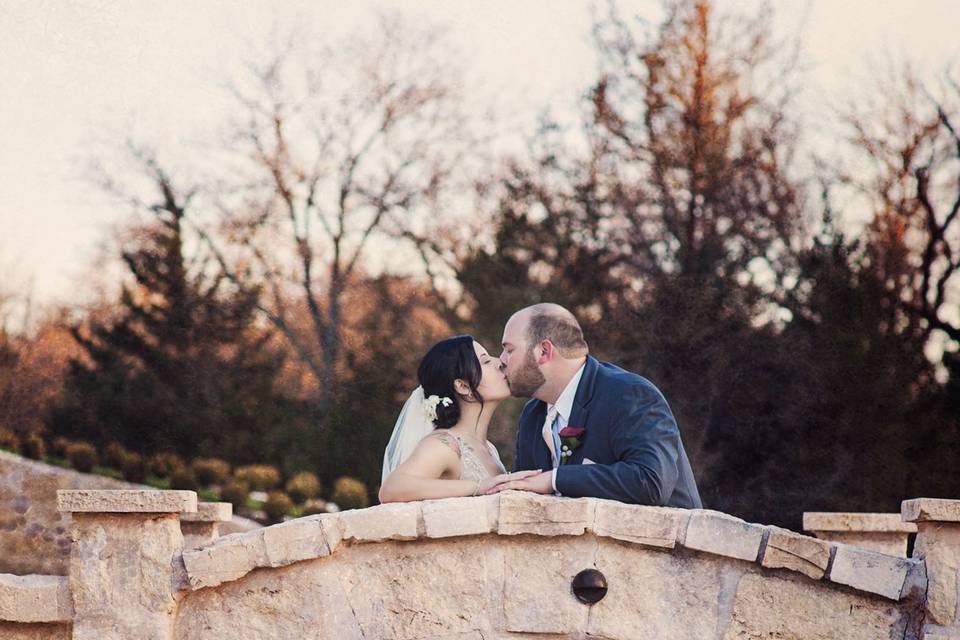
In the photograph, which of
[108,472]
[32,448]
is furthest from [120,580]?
[32,448]

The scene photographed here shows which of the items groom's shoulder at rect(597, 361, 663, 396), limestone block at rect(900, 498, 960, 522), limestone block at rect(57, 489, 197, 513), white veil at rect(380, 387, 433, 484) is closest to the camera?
limestone block at rect(900, 498, 960, 522)

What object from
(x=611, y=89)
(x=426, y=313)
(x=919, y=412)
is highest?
(x=611, y=89)

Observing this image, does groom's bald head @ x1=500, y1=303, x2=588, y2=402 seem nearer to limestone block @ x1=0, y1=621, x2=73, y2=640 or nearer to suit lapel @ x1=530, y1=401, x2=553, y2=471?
suit lapel @ x1=530, y1=401, x2=553, y2=471

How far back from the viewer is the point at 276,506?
17.4m

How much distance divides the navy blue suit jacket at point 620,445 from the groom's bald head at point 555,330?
10cm

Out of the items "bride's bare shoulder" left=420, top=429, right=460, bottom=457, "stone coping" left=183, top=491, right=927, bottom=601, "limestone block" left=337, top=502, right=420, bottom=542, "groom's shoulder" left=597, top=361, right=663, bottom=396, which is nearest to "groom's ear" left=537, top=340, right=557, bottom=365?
"groom's shoulder" left=597, top=361, right=663, bottom=396

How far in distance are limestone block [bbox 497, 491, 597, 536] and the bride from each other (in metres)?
1.29

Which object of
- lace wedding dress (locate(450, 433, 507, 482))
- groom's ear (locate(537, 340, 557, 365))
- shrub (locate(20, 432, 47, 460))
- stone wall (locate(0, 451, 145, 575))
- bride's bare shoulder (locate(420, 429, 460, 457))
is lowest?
stone wall (locate(0, 451, 145, 575))

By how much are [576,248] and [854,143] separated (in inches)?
177

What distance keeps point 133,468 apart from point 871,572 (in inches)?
656

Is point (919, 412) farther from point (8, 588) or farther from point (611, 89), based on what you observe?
point (8, 588)

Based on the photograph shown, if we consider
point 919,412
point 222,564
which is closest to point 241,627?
point 222,564

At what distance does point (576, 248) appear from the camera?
19.9 m

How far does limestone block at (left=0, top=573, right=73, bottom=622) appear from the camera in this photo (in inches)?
177
